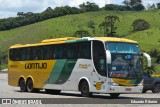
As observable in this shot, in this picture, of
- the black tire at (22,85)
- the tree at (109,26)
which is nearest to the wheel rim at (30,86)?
the black tire at (22,85)

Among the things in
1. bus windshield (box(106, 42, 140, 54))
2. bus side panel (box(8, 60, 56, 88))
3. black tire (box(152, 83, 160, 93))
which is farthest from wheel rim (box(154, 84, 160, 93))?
bus side panel (box(8, 60, 56, 88))

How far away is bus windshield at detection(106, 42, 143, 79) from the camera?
858 inches

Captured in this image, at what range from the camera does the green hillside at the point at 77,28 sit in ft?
397

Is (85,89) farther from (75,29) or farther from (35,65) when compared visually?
(75,29)

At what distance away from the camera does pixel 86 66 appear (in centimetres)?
2309

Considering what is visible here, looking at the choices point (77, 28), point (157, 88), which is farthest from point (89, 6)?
point (157, 88)

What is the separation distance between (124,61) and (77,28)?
11374cm

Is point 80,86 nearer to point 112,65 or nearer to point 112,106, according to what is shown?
point 112,65

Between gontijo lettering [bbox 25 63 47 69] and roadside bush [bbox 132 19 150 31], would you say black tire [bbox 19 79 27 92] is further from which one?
roadside bush [bbox 132 19 150 31]

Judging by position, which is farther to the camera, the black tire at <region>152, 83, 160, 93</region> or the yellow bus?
the black tire at <region>152, 83, 160, 93</region>

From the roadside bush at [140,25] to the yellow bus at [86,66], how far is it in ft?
351

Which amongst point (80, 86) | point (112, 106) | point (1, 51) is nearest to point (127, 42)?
point (80, 86)

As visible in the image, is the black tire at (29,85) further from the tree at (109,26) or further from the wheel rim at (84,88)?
the tree at (109,26)

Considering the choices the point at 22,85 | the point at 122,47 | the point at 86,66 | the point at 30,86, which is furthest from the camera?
the point at 22,85
